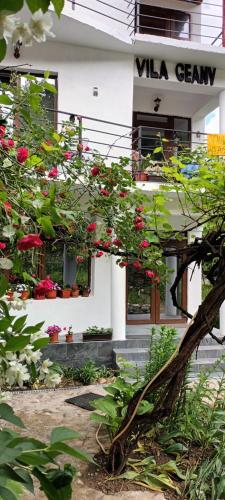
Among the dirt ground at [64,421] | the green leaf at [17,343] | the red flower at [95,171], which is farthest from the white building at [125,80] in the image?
the green leaf at [17,343]

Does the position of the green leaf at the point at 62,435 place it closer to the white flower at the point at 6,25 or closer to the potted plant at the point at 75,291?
the white flower at the point at 6,25

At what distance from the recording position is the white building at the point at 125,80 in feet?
25.4

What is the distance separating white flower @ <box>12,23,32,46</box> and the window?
986cm

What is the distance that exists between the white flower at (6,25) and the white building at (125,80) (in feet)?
21.3

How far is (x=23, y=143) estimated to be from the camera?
3.13 meters

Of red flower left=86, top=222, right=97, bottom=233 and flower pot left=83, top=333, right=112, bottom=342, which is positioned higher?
red flower left=86, top=222, right=97, bottom=233

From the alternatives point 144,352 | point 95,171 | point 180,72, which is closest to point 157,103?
point 180,72

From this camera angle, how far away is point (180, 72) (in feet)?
28.8

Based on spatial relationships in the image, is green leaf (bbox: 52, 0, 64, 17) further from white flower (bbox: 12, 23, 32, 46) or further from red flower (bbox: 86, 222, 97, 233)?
red flower (bbox: 86, 222, 97, 233)

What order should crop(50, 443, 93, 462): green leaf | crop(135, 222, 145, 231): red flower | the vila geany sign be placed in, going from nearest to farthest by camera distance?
crop(50, 443, 93, 462): green leaf < crop(135, 222, 145, 231): red flower < the vila geany sign

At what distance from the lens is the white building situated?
25.4 feet

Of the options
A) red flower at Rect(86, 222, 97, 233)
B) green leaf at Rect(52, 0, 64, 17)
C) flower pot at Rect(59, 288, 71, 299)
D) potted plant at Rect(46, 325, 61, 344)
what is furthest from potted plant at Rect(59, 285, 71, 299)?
green leaf at Rect(52, 0, 64, 17)

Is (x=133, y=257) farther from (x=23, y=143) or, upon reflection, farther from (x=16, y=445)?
(x=16, y=445)

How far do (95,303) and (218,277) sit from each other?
5.77 metres
